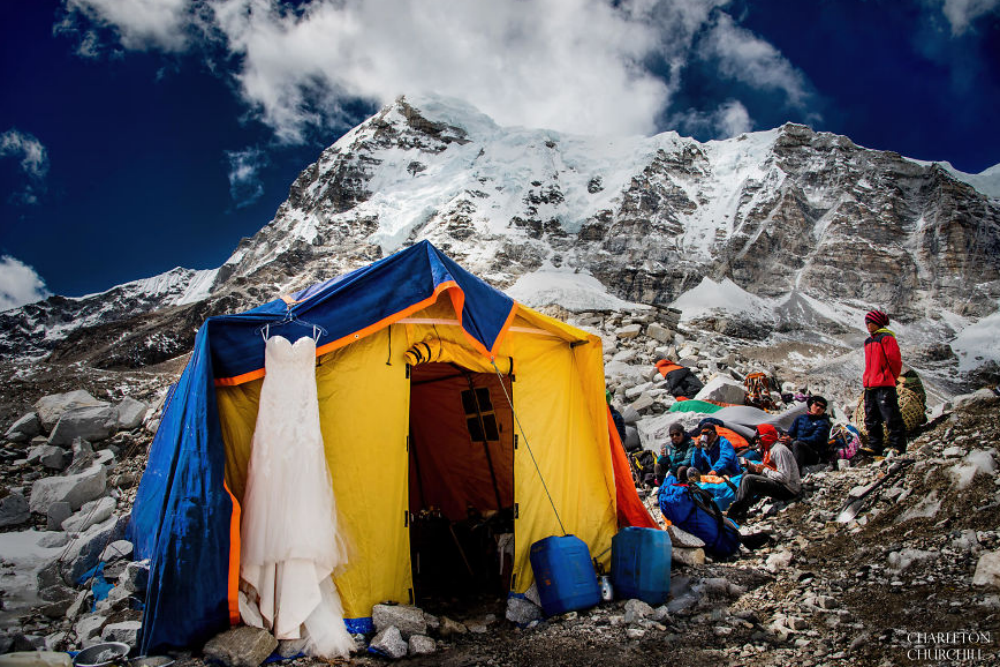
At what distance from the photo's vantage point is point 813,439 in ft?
23.2

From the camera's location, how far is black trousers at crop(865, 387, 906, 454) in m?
5.93

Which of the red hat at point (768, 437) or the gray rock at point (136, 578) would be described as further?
the red hat at point (768, 437)

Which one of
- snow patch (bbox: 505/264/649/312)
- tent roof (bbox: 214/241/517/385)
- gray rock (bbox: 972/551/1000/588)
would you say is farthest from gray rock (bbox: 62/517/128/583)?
snow patch (bbox: 505/264/649/312)

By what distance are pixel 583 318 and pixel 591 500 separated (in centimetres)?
2323

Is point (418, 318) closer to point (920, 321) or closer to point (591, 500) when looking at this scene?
point (591, 500)

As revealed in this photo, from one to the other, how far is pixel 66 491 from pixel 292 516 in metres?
4.95

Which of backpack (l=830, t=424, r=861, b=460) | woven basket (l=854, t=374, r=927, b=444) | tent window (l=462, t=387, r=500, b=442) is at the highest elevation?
tent window (l=462, t=387, r=500, b=442)

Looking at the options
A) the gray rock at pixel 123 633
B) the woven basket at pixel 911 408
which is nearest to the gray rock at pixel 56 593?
the gray rock at pixel 123 633

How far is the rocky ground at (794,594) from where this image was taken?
9.89ft

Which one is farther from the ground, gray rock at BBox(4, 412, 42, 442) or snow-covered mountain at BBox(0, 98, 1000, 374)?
snow-covered mountain at BBox(0, 98, 1000, 374)

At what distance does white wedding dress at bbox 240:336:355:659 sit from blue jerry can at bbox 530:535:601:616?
1.59 metres

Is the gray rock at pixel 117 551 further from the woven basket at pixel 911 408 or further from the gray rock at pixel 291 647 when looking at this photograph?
the woven basket at pixel 911 408

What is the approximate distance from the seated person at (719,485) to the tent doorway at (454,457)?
8.21ft

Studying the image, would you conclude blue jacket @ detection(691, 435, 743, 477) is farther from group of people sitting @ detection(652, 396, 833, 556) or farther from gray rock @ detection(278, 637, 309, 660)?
gray rock @ detection(278, 637, 309, 660)
